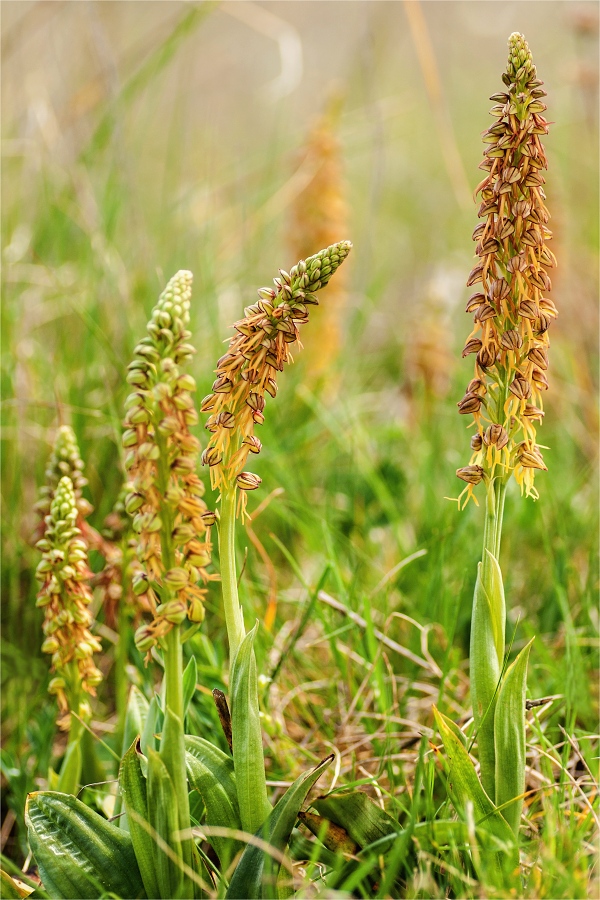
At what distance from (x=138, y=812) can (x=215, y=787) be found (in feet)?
0.54

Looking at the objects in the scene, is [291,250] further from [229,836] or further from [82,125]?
[229,836]

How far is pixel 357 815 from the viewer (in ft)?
5.46

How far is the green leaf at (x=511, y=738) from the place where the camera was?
62.3 inches

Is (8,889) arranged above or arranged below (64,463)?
below

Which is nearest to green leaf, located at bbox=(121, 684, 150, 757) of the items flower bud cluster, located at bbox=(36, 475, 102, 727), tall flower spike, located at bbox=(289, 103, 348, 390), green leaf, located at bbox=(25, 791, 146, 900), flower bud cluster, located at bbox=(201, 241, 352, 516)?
flower bud cluster, located at bbox=(36, 475, 102, 727)

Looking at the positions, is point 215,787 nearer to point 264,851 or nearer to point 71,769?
point 264,851

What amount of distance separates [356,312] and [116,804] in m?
4.42

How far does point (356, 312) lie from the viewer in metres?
5.90

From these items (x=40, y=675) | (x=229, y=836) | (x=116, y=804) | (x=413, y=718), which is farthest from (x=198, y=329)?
(x=229, y=836)

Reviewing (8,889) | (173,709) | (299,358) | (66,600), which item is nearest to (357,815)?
(173,709)

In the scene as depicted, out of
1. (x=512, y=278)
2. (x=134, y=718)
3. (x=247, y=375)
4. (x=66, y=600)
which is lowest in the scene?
(x=134, y=718)

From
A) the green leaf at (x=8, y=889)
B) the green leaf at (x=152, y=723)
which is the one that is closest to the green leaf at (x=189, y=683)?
the green leaf at (x=152, y=723)

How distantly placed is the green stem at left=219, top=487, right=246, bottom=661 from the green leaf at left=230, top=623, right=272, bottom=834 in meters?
0.05

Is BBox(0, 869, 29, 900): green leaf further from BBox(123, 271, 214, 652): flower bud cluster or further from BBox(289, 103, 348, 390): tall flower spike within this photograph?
BBox(289, 103, 348, 390): tall flower spike
